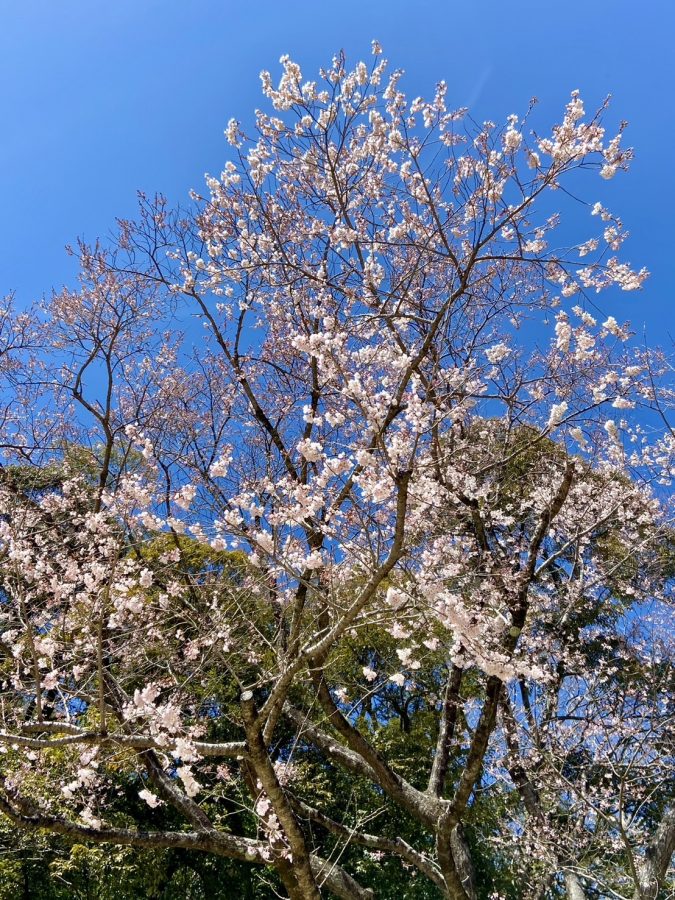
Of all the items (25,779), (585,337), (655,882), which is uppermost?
(585,337)

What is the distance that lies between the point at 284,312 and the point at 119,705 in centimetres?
Answer: 422

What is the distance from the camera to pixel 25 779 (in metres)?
6.94

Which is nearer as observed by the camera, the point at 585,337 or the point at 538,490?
the point at 585,337

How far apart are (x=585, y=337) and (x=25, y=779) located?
738cm

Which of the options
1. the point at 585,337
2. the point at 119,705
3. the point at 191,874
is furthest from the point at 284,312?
the point at 191,874

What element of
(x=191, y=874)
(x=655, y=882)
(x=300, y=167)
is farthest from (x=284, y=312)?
(x=191, y=874)

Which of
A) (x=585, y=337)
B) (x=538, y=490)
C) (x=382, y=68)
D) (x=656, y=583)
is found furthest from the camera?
(x=656, y=583)

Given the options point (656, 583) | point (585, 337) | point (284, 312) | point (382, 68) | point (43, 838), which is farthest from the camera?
point (656, 583)

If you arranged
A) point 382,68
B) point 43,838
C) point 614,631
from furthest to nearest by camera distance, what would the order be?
point 614,631
point 43,838
point 382,68

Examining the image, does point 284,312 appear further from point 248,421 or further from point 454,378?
point 454,378

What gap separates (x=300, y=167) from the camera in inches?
231

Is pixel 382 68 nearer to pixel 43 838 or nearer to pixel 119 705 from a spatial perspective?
pixel 119 705

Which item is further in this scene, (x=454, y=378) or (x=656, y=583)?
(x=656, y=583)

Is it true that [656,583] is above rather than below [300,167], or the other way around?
above
